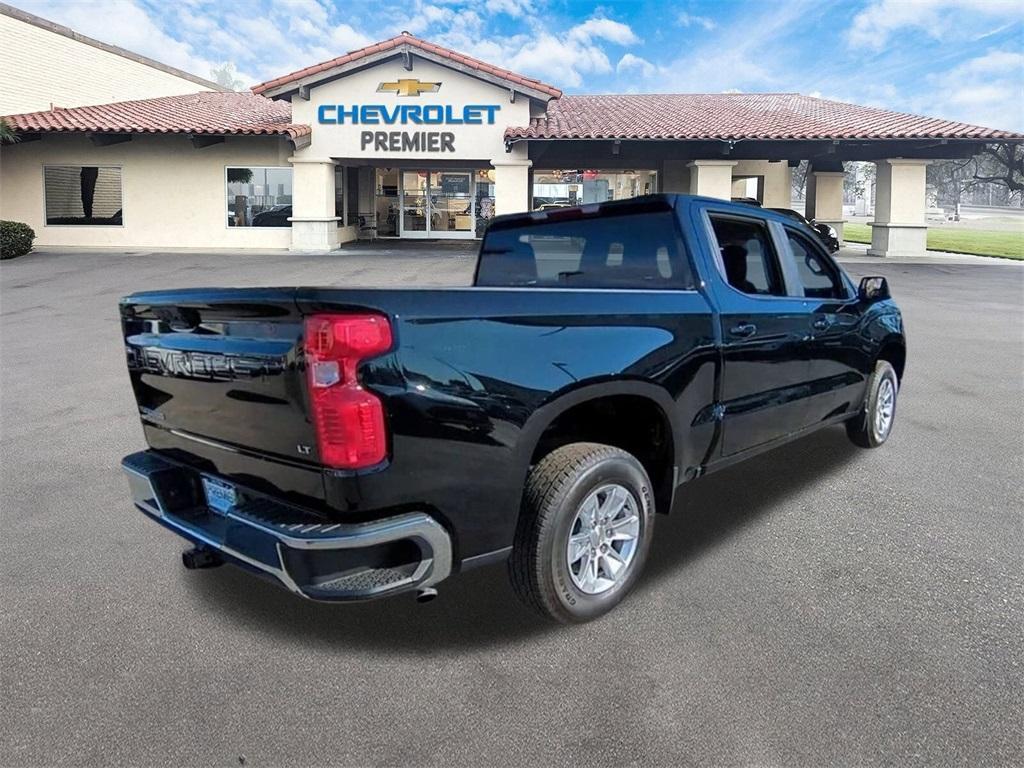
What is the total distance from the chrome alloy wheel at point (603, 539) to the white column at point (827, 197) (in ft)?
95.3

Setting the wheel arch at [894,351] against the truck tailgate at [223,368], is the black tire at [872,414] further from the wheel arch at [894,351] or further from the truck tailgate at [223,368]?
the truck tailgate at [223,368]

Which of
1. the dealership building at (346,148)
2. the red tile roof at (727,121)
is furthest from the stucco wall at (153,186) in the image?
the red tile roof at (727,121)

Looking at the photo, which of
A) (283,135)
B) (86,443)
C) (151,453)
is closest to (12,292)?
(283,135)

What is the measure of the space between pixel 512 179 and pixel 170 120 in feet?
34.5

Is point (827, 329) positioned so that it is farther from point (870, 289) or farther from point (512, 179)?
point (512, 179)

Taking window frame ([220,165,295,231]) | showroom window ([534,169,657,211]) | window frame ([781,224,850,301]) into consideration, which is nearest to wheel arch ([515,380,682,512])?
window frame ([781,224,850,301])

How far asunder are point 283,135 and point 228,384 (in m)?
21.8

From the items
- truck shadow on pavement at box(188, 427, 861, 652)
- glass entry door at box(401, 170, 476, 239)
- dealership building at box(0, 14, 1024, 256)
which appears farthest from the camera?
glass entry door at box(401, 170, 476, 239)

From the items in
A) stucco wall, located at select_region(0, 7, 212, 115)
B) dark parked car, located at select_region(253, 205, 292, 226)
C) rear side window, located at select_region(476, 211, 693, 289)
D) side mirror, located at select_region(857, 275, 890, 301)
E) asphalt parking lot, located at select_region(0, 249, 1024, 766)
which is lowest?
asphalt parking lot, located at select_region(0, 249, 1024, 766)

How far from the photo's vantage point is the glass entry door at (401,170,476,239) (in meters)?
30.2

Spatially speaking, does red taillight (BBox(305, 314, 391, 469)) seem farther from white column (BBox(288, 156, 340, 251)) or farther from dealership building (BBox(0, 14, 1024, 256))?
white column (BBox(288, 156, 340, 251))

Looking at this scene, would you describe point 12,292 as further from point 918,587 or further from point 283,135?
point 918,587

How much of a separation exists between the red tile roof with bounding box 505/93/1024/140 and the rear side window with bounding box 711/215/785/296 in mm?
18789

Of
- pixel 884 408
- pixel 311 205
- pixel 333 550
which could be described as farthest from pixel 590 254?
pixel 311 205
